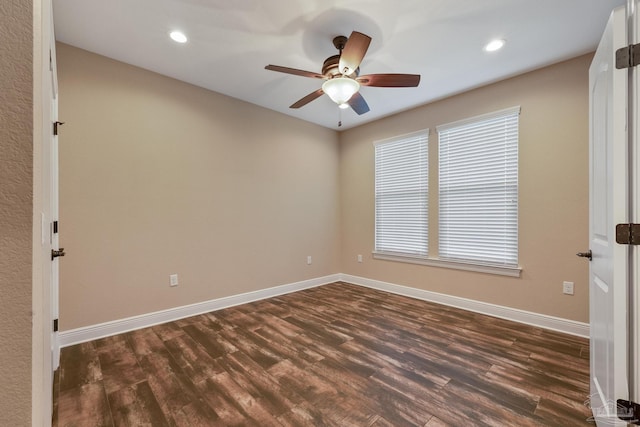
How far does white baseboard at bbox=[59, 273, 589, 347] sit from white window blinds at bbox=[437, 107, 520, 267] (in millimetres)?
554

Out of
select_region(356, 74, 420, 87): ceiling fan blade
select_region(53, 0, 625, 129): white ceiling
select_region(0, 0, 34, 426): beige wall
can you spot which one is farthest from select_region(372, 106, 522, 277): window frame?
select_region(0, 0, 34, 426): beige wall

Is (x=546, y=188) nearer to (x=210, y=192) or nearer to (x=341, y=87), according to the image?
(x=341, y=87)

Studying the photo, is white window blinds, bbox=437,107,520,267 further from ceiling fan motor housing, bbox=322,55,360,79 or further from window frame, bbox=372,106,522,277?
ceiling fan motor housing, bbox=322,55,360,79

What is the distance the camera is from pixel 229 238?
360 centimetres

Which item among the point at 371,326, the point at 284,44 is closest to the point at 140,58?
the point at 284,44

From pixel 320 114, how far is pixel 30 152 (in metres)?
3.79

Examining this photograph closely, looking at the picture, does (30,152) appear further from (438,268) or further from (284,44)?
(438,268)

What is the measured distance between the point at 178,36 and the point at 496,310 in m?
4.33

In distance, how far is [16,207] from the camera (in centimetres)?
71

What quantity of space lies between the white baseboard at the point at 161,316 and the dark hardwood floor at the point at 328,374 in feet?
0.39

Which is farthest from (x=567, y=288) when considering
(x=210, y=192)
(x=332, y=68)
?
(x=210, y=192)

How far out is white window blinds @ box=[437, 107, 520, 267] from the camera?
310 centimetres

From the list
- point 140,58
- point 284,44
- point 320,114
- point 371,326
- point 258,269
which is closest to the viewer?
point 284,44

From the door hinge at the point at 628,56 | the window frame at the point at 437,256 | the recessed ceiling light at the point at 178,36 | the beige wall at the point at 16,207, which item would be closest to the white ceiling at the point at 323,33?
Answer: the recessed ceiling light at the point at 178,36
